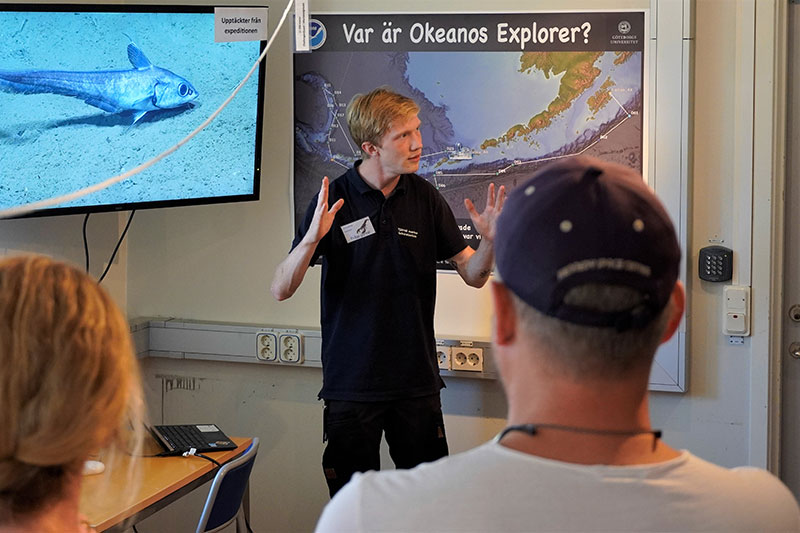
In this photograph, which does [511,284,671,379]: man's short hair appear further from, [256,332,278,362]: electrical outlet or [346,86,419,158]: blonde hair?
[256,332,278,362]: electrical outlet

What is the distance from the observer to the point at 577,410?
91cm

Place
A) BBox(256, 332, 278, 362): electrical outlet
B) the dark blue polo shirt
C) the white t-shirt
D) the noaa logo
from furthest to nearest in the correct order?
BBox(256, 332, 278, 362): electrical outlet < the noaa logo < the dark blue polo shirt < the white t-shirt

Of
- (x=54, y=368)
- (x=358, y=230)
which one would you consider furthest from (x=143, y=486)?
(x=54, y=368)

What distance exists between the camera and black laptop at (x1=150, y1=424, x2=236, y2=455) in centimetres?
287

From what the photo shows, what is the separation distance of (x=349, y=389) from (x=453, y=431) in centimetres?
73

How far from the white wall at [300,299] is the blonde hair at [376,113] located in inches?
20.9

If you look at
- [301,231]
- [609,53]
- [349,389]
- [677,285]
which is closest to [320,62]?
[301,231]

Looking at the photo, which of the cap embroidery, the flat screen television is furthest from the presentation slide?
the cap embroidery

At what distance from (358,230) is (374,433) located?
667 mm

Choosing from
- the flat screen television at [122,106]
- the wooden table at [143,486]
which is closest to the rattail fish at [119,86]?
the flat screen television at [122,106]

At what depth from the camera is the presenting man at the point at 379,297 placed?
2.97 m

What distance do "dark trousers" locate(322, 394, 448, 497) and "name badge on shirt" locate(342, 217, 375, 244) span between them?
0.54 meters

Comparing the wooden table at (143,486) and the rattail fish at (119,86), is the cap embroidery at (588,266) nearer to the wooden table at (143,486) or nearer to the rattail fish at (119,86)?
the wooden table at (143,486)

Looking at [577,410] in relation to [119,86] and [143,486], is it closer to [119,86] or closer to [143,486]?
[143,486]
